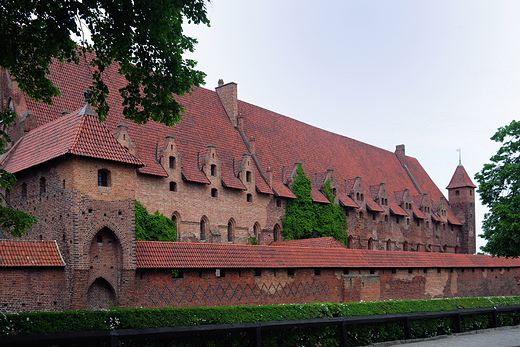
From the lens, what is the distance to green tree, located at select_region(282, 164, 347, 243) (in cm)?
3766

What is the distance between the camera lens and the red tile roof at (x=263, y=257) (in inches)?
859

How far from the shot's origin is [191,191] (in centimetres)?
3186

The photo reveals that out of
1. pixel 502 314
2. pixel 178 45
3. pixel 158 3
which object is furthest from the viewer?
pixel 502 314

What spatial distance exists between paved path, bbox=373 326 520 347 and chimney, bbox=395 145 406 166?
38.2 m

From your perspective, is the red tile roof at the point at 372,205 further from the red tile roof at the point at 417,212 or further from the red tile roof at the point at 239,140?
the red tile roof at the point at 417,212

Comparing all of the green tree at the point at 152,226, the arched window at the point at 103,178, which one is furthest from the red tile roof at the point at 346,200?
the arched window at the point at 103,178

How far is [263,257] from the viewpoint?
25328 millimetres

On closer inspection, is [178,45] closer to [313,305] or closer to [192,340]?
[192,340]

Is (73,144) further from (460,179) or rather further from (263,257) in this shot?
(460,179)

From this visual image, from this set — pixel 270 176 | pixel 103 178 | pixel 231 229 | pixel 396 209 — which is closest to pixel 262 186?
pixel 270 176

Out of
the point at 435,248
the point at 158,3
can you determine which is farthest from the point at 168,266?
the point at 435,248

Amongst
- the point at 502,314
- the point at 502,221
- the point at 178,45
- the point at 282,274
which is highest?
the point at 178,45

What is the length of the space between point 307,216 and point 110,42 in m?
26.1

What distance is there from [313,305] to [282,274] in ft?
21.8
